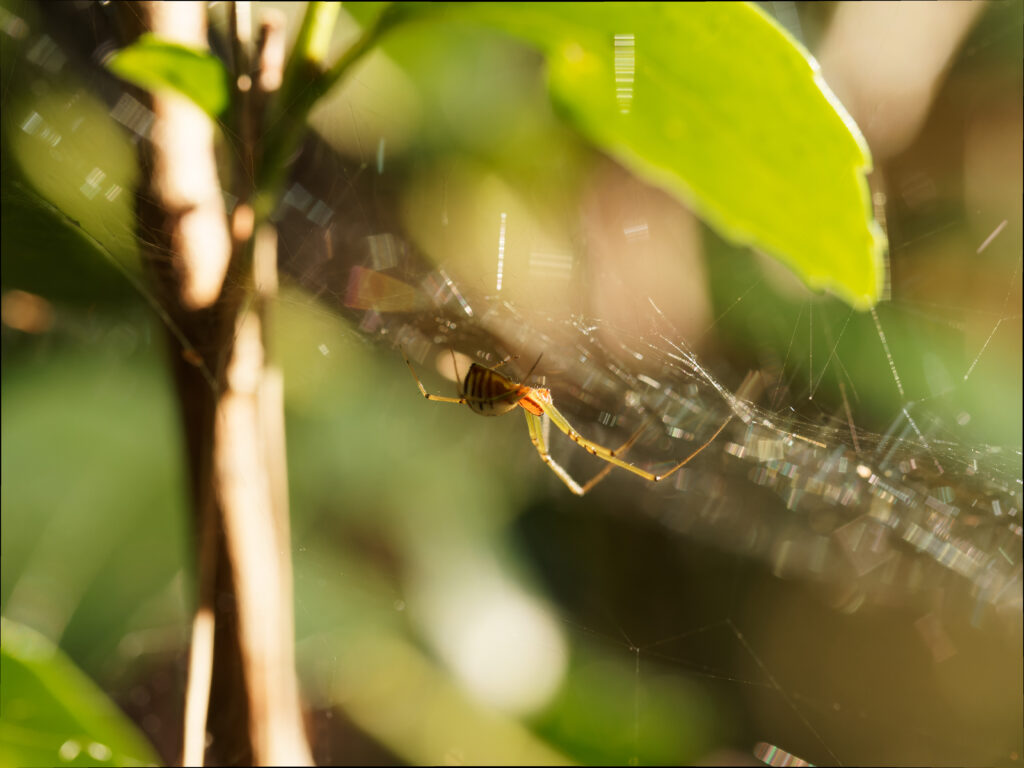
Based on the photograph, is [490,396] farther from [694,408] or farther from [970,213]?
[970,213]

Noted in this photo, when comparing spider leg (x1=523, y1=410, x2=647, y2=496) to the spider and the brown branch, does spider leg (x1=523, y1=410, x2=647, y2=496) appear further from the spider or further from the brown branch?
the brown branch

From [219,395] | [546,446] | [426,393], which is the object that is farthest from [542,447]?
[219,395]

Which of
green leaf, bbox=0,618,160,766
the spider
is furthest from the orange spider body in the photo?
green leaf, bbox=0,618,160,766

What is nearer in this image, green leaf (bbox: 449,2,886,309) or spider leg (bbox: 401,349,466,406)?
green leaf (bbox: 449,2,886,309)

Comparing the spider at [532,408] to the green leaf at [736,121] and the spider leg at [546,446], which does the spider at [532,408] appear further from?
the green leaf at [736,121]

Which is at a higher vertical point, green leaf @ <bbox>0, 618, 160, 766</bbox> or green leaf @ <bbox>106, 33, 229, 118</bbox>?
green leaf @ <bbox>106, 33, 229, 118</bbox>

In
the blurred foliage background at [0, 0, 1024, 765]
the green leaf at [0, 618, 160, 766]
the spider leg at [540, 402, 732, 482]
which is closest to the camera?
the green leaf at [0, 618, 160, 766]

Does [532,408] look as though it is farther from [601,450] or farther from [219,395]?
[219,395]
